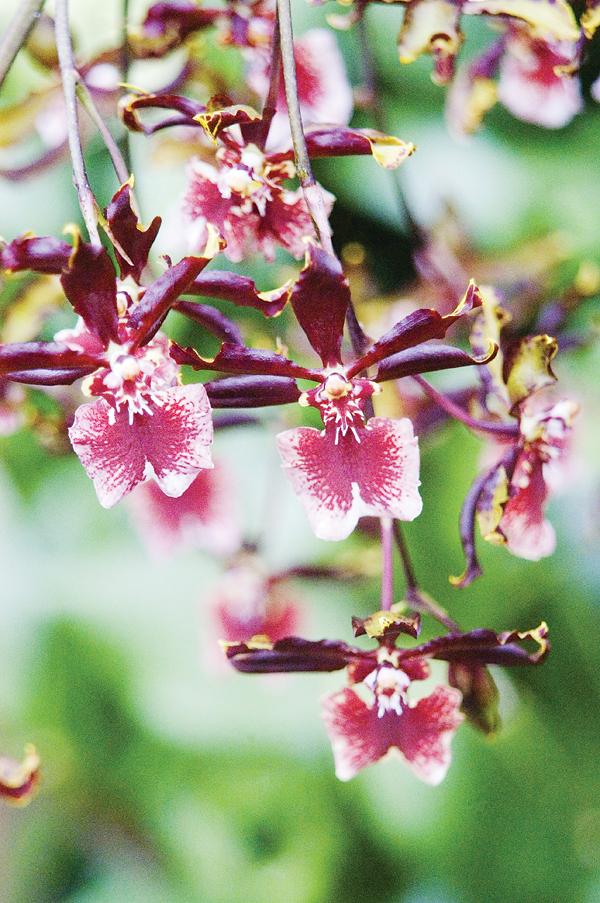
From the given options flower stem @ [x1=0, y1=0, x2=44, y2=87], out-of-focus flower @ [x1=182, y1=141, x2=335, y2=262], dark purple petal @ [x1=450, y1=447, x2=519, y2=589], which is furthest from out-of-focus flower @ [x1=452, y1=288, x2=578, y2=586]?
flower stem @ [x1=0, y1=0, x2=44, y2=87]

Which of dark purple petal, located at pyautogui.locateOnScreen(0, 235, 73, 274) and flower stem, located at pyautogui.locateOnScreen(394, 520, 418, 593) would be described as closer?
dark purple petal, located at pyautogui.locateOnScreen(0, 235, 73, 274)

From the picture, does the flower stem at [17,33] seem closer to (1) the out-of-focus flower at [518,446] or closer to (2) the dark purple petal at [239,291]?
(2) the dark purple petal at [239,291]

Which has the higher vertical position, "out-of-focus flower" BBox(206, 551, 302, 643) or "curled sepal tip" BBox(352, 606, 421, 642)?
"curled sepal tip" BBox(352, 606, 421, 642)

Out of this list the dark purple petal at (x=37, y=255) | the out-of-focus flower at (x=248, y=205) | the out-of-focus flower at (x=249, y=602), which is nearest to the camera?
the dark purple petal at (x=37, y=255)

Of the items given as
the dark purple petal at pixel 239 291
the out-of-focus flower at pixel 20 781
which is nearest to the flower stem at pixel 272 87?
the dark purple petal at pixel 239 291

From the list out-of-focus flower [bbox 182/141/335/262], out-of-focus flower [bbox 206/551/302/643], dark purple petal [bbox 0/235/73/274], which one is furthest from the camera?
out-of-focus flower [bbox 206/551/302/643]

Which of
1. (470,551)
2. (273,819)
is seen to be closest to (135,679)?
(273,819)

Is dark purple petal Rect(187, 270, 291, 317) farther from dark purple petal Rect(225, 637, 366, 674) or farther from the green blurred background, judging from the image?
the green blurred background

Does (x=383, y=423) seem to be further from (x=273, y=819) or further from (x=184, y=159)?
(x=273, y=819)
